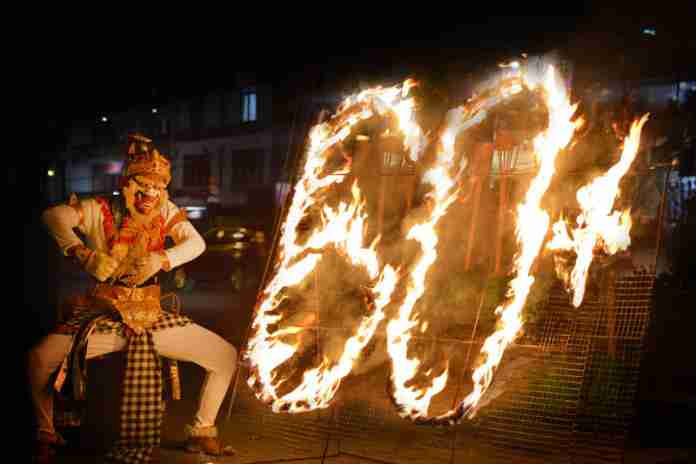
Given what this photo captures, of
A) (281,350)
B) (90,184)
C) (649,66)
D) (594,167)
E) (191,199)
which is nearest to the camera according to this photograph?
(594,167)

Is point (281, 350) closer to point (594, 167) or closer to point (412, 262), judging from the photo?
point (412, 262)

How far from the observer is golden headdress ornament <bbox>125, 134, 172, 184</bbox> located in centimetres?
508

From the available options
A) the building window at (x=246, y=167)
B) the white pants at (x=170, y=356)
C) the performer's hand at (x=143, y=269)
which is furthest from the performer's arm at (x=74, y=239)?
the building window at (x=246, y=167)

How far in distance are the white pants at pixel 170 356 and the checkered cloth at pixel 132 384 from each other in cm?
7

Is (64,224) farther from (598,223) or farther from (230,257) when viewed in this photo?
(230,257)

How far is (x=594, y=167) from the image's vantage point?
453 cm

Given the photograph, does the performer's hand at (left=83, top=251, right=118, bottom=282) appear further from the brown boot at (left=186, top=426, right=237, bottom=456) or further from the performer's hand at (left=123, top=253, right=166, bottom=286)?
the brown boot at (left=186, top=426, right=237, bottom=456)

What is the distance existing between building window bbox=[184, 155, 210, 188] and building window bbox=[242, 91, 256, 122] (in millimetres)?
3506

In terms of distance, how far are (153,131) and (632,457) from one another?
136 feet

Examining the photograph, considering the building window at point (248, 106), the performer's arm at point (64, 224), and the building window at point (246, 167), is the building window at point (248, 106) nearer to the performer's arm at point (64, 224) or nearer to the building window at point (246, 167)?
the building window at point (246, 167)

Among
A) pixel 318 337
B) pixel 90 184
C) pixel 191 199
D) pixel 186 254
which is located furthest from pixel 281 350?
pixel 90 184

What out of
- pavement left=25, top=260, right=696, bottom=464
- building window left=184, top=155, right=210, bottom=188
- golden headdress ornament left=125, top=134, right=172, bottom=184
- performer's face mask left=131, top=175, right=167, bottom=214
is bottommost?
pavement left=25, top=260, right=696, bottom=464

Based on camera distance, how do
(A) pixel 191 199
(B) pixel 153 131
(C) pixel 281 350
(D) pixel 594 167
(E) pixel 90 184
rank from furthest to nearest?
1. (E) pixel 90 184
2. (B) pixel 153 131
3. (A) pixel 191 199
4. (C) pixel 281 350
5. (D) pixel 594 167

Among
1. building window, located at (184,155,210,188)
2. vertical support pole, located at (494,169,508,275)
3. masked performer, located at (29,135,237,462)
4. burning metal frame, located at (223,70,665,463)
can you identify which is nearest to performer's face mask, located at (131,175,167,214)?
masked performer, located at (29,135,237,462)
